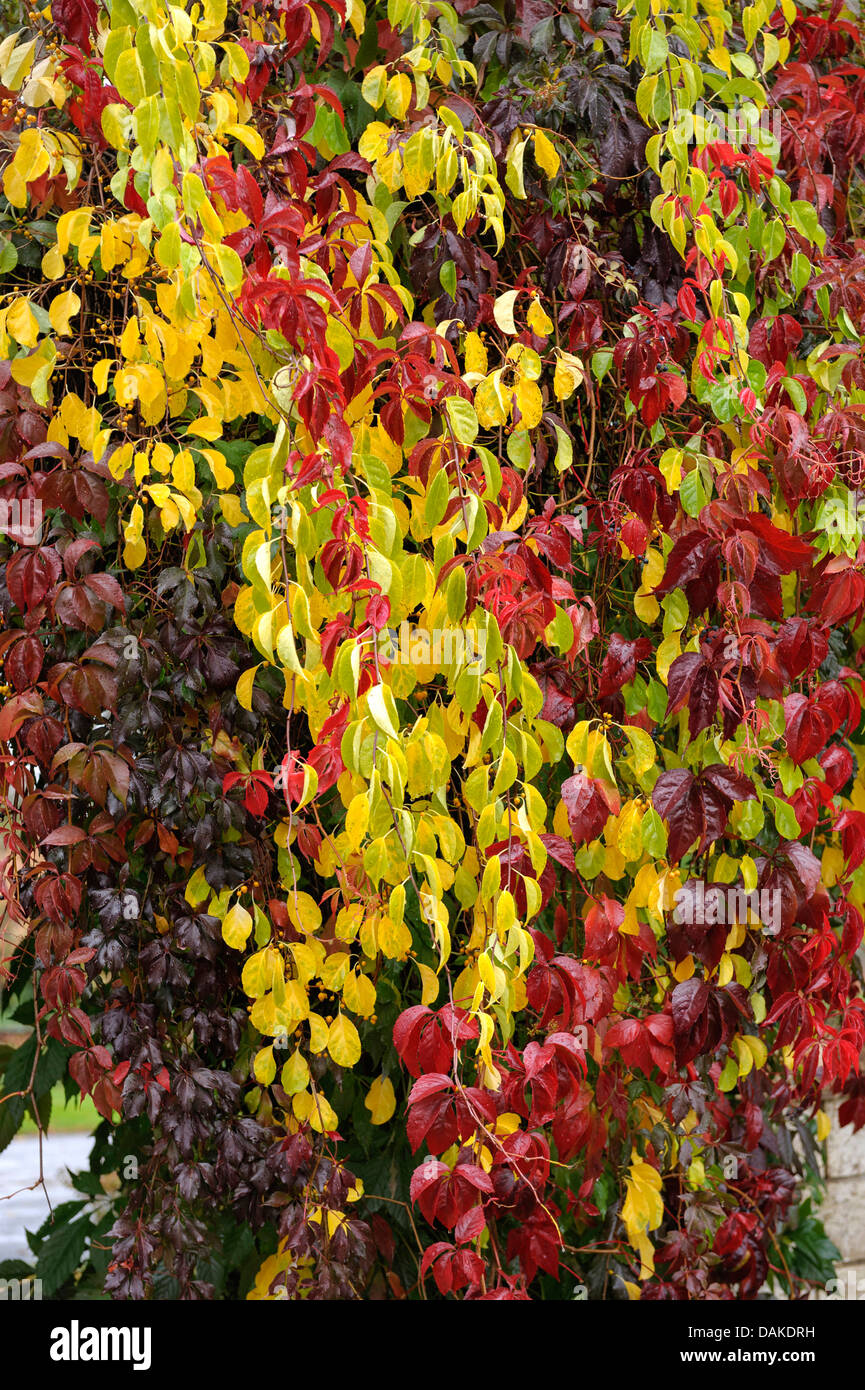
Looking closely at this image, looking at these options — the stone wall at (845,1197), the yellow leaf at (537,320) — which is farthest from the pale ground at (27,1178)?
the yellow leaf at (537,320)

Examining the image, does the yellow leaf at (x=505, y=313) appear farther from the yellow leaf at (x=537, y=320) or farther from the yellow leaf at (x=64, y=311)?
the yellow leaf at (x=64, y=311)

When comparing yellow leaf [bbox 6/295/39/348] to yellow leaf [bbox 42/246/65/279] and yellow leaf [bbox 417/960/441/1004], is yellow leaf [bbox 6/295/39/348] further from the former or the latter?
yellow leaf [bbox 417/960/441/1004]

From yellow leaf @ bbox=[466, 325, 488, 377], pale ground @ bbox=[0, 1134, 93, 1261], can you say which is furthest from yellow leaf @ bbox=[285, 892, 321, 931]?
pale ground @ bbox=[0, 1134, 93, 1261]

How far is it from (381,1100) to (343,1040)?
0.59ft

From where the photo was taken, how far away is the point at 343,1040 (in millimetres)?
1263

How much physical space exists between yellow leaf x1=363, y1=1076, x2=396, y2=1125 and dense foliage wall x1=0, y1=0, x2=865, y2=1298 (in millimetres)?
33

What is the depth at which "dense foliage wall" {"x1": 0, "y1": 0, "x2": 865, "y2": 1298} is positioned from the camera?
1098 mm

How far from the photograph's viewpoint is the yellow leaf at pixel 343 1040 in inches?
49.5

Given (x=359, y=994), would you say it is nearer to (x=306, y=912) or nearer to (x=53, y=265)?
(x=306, y=912)

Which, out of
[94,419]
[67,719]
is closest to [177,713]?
[67,719]

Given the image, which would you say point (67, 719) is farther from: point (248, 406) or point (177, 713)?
point (248, 406)

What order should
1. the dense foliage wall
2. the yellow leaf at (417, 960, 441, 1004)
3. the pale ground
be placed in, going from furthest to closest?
the pale ground
the yellow leaf at (417, 960, 441, 1004)
the dense foliage wall

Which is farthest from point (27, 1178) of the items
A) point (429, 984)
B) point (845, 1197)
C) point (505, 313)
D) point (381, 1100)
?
point (505, 313)

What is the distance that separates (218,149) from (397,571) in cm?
46
